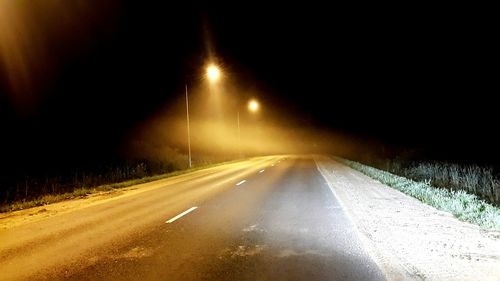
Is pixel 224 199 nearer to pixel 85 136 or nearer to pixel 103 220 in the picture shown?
pixel 103 220

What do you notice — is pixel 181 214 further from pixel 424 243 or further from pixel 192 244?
pixel 424 243

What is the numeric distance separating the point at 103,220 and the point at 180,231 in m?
2.73

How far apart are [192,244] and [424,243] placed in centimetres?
406

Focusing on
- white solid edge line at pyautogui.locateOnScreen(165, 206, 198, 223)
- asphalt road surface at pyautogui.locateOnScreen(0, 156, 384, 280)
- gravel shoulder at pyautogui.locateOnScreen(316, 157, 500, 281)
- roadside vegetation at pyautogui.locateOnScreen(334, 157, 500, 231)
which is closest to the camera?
gravel shoulder at pyautogui.locateOnScreen(316, 157, 500, 281)

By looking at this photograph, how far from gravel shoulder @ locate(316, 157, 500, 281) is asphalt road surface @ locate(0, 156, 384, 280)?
0.33m

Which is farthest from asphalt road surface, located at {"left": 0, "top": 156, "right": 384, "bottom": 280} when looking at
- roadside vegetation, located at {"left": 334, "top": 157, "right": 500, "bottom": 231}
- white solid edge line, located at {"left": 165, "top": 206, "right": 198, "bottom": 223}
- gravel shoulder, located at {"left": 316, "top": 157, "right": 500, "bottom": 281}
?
roadside vegetation, located at {"left": 334, "top": 157, "right": 500, "bottom": 231}

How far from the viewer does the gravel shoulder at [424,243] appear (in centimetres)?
525

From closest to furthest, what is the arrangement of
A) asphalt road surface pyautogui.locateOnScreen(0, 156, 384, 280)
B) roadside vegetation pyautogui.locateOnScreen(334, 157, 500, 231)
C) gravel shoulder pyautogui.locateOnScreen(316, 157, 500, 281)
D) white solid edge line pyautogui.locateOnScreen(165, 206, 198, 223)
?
gravel shoulder pyautogui.locateOnScreen(316, 157, 500, 281) → asphalt road surface pyautogui.locateOnScreen(0, 156, 384, 280) → roadside vegetation pyautogui.locateOnScreen(334, 157, 500, 231) → white solid edge line pyautogui.locateOnScreen(165, 206, 198, 223)

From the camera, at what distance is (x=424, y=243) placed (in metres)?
6.70

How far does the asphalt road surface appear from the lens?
5449 millimetres

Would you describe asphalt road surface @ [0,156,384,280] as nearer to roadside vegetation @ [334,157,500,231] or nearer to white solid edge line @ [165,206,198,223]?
white solid edge line @ [165,206,198,223]

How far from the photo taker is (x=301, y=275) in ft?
17.2

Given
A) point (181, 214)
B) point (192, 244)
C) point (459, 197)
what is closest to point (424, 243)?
point (192, 244)

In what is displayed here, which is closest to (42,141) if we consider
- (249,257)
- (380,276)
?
(249,257)
